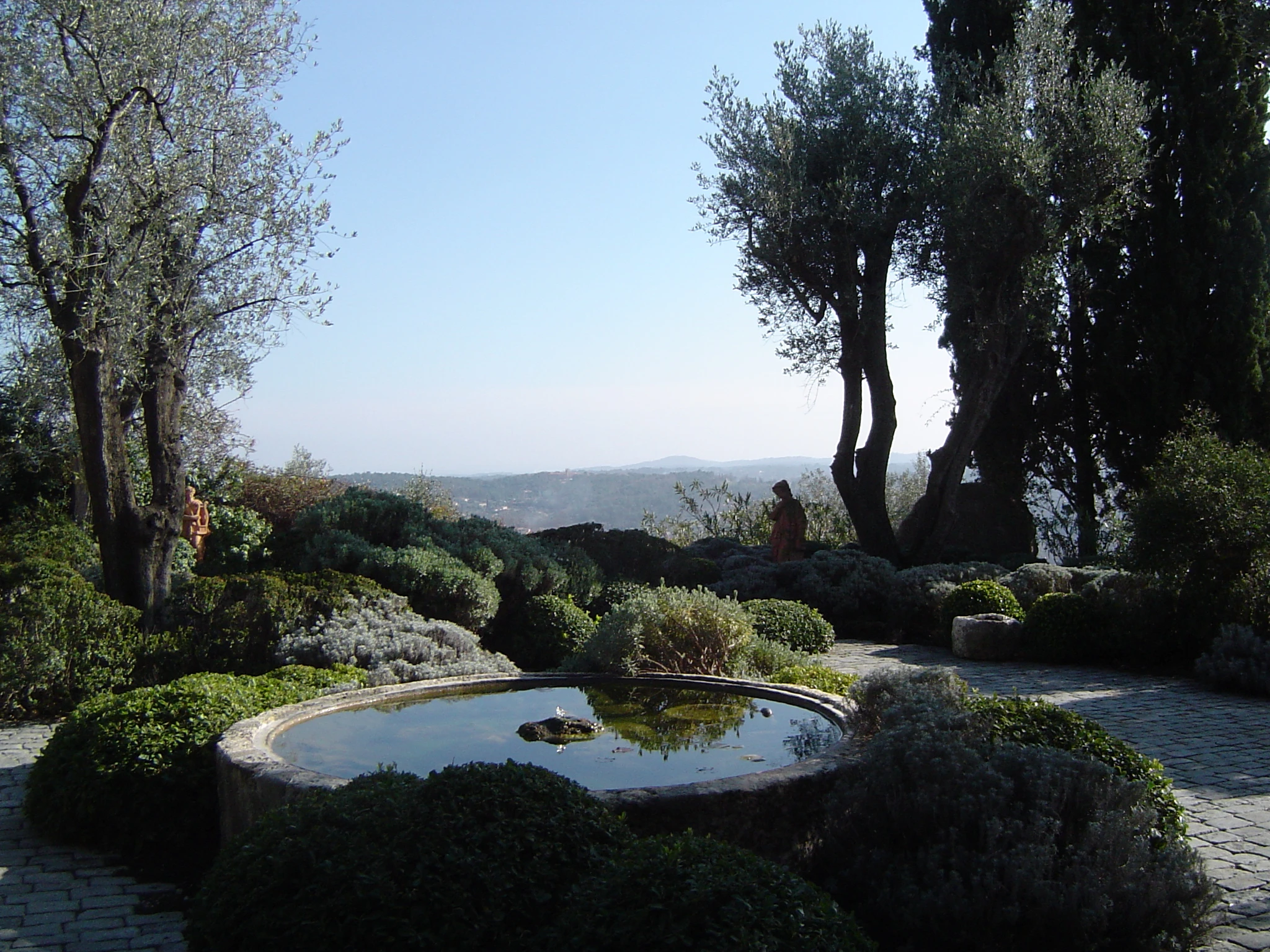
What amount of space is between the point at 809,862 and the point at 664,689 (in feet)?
8.30

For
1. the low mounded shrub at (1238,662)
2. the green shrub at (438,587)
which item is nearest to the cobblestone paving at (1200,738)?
the low mounded shrub at (1238,662)

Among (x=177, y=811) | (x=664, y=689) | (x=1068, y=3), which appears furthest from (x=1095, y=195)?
(x=177, y=811)

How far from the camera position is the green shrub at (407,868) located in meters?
2.98

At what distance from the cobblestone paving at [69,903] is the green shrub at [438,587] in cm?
511

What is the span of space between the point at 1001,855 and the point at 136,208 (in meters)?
9.60

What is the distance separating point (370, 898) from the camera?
3000 mm

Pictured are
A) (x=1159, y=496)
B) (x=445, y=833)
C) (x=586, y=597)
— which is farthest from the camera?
(x=586, y=597)

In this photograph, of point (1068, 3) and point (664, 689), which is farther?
point (1068, 3)

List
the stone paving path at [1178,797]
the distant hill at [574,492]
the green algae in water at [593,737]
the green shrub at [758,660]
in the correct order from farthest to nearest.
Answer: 1. the distant hill at [574,492]
2. the green shrub at [758,660]
3. the green algae in water at [593,737]
4. the stone paving path at [1178,797]

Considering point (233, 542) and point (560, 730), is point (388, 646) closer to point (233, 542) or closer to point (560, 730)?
point (560, 730)

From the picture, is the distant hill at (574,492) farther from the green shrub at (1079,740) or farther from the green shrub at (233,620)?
the green shrub at (1079,740)

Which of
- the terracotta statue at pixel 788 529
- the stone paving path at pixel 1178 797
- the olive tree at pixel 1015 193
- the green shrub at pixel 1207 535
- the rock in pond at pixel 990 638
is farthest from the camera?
the terracotta statue at pixel 788 529

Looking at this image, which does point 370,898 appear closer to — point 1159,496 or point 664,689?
point 664,689

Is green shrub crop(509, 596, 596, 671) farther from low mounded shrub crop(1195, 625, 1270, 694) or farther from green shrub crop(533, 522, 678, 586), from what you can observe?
low mounded shrub crop(1195, 625, 1270, 694)
